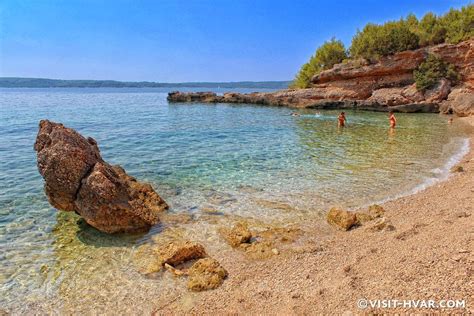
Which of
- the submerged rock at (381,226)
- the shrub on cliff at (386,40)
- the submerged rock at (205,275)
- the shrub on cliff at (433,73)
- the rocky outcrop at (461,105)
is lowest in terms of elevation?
the submerged rock at (205,275)

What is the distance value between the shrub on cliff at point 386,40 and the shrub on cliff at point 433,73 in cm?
431

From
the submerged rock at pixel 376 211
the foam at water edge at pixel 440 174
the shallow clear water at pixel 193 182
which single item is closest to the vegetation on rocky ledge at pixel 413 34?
the shallow clear water at pixel 193 182

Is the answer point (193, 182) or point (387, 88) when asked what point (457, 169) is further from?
point (387, 88)

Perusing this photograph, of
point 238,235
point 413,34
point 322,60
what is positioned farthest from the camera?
point 322,60

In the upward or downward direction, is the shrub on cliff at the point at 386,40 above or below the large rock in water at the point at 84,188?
above

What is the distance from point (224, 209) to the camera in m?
9.02

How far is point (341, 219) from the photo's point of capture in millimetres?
7750

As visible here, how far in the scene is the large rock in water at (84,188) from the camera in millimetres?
7414

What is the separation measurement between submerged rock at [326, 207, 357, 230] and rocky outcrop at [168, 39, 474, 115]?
30906 millimetres

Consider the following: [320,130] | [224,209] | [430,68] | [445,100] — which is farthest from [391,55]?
[224,209]

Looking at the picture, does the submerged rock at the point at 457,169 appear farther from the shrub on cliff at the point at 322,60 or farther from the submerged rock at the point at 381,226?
the shrub on cliff at the point at 322,60

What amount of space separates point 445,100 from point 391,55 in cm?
1019

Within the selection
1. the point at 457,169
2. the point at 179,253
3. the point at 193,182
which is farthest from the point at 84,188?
the point at 457,169

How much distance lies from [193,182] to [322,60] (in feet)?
168
